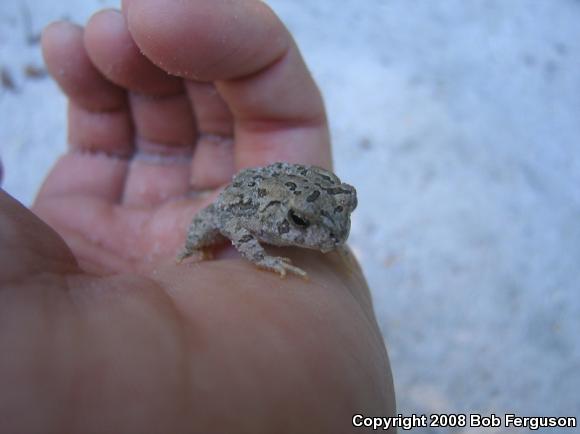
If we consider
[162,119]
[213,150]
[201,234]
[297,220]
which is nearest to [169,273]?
[201,234]

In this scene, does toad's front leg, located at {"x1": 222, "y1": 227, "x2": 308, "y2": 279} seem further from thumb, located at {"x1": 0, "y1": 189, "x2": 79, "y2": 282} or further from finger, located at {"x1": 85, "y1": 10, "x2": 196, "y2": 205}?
finger, located at {"x1": 85, "y1": 10, "x2": 196, "y2": 205}

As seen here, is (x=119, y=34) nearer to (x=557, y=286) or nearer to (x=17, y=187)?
(x=17, y=187)

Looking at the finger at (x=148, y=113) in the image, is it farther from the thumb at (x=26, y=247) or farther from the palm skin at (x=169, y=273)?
the thumb at (x=26, y=247)

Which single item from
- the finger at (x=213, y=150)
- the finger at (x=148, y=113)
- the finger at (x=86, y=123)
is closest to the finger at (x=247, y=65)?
the finger at (x=213, y=150)

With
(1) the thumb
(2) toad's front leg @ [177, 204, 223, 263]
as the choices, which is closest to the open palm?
(2) toad's front leg @ [177, 204, 223, 263]

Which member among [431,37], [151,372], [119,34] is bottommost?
[151,372]

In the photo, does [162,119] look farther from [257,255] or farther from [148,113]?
[257,255]

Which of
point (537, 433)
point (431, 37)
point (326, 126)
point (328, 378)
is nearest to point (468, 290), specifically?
point (537, 433)
